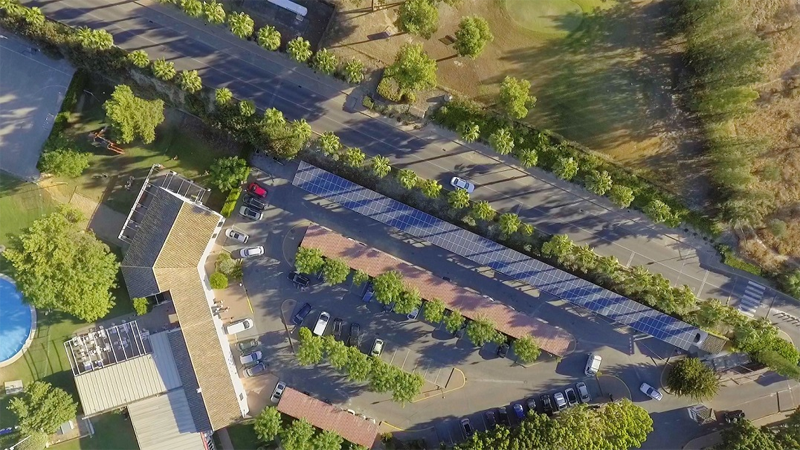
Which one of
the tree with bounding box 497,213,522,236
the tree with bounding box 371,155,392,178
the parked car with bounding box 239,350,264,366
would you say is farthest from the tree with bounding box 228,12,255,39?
the parked car with bounding box 239,350,264,366

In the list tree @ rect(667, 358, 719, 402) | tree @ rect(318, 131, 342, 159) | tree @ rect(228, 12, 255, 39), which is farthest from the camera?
tree @ rect(667, 358, 719, 402)

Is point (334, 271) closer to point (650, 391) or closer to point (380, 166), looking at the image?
point (380, 166)

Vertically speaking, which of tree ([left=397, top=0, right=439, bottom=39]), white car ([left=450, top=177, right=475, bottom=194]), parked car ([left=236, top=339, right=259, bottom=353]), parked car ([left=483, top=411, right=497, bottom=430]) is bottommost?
parked car ([left=236, top=339, right=259, bottom=353])

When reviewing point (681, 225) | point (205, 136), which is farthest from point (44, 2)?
point (681, 225)

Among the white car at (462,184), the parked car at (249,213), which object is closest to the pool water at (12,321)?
the parked car at (249,213)

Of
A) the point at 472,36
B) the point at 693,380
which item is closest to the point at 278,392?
the point at 472,36

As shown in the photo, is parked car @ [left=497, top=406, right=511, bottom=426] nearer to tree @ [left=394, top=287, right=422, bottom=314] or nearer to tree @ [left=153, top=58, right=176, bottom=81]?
tree @ [left=394, top=287, right=422, bottom=314]

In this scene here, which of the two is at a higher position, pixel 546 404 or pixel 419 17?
pixel 419 17
